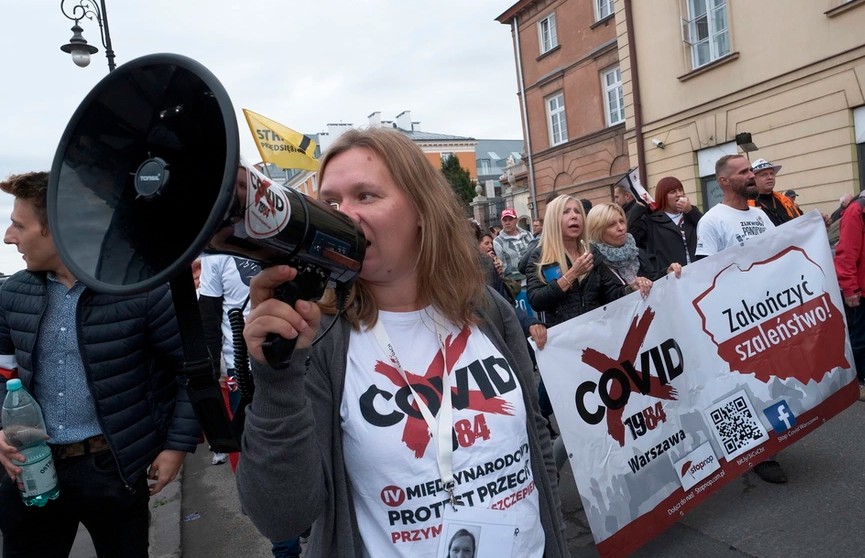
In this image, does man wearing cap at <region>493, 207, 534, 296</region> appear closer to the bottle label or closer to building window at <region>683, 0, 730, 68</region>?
the bottle label

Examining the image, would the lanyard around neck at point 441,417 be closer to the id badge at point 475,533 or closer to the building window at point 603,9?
the id badge at point 475,533

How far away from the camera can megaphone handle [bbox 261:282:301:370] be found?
94cm

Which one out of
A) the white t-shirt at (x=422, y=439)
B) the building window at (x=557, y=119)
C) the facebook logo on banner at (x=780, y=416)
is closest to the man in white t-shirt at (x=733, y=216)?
the facebook logo on banner at (x=780, y=416)

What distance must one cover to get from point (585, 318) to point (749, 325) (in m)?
1.14

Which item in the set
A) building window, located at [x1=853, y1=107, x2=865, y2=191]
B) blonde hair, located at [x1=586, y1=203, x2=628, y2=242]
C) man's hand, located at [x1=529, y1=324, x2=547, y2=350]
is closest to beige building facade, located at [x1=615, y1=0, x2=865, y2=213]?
building window, located at [x1=853, y1=107, x2=865, y2=191]

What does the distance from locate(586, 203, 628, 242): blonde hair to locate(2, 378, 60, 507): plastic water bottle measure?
298cm

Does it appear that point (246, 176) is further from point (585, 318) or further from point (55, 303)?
point (585, 318)

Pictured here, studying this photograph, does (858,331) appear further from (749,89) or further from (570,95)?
(570,95)

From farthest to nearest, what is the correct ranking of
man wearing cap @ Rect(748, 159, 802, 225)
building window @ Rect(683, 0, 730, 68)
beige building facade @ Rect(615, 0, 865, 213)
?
building window @ Rect(683, 0, 730, 68), beige building facade @ Rect(615, 0, 865, 213), man wearing cap @ Rect(748, 159, 802, 225)

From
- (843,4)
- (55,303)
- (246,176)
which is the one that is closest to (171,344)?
(55,303)

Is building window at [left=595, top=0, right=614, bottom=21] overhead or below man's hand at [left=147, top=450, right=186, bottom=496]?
overhead

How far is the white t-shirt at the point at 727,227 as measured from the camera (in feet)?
14.1

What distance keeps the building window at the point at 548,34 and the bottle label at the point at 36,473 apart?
20642mm

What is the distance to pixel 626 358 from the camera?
2.82 metres
